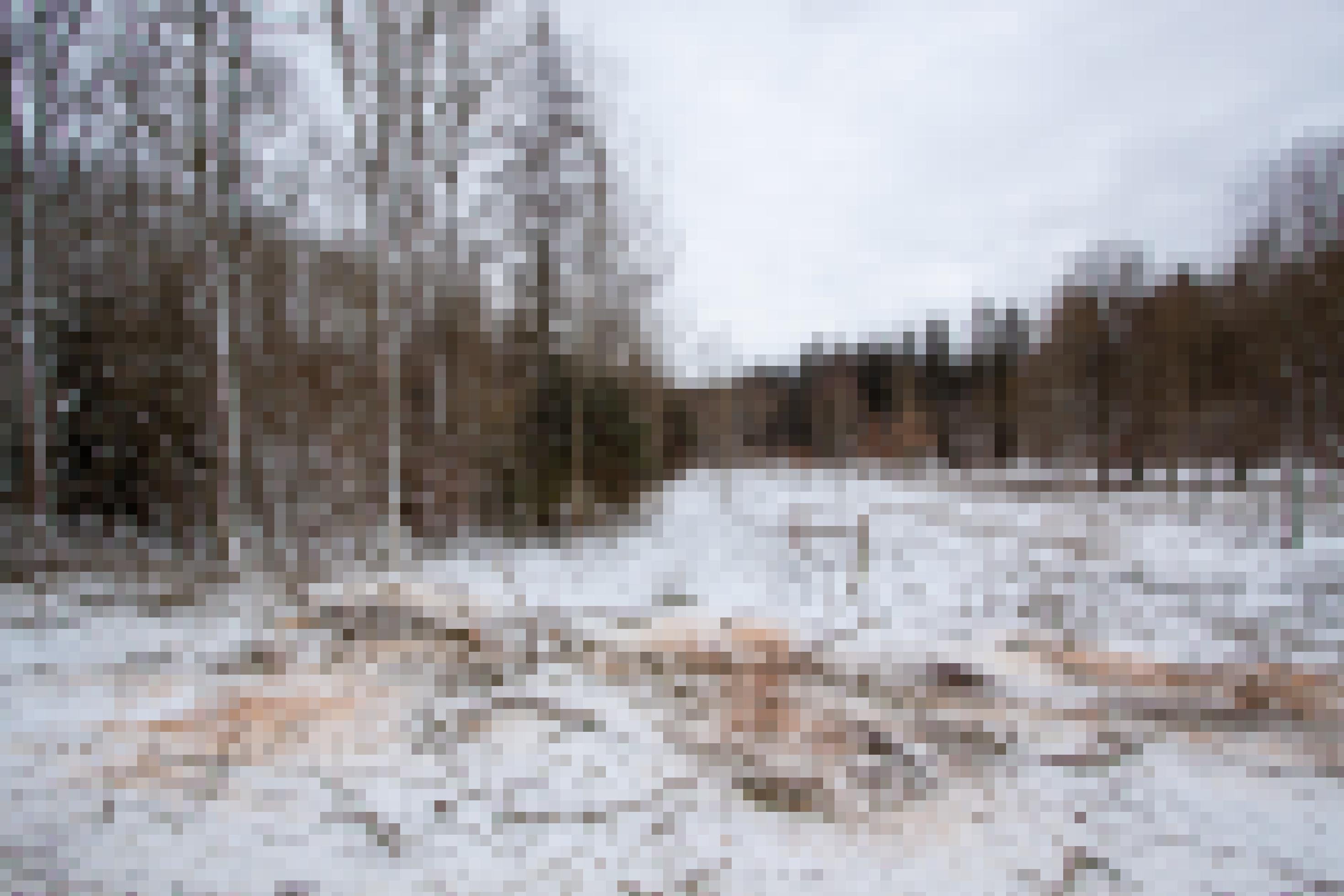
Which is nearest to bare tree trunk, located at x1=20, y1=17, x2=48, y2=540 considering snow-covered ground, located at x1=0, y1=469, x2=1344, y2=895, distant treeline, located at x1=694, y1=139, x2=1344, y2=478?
snow-covered ground, located at x1=0, y1=469, x2=1344, y2=895

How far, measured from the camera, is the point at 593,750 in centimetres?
428

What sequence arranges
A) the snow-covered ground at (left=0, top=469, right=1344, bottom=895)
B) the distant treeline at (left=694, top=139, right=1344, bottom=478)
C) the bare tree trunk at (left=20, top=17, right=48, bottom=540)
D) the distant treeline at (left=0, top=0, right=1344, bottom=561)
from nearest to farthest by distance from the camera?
the snow-covered ground at (left=0, top=469, right=1344, bottom=895), the distant treeline at (left=0, top=0, right=1344, bottom=561), the bare tree trunk at (left=20, top=17, right=48, bottom=540), the distant treeline at (left=694, top=139, right=1344, bottom=478)

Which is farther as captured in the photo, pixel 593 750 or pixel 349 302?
pixel 349 302

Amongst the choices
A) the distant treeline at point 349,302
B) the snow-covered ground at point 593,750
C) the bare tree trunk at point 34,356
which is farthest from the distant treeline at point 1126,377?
the bare tree trunk at point 34,356

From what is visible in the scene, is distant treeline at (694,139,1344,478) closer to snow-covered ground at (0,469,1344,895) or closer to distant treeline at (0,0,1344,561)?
distant treeline at (0,0,1344,561)

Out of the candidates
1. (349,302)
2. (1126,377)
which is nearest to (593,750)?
(349,302)

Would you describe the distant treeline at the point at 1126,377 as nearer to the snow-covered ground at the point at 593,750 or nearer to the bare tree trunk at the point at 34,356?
the snow-covered ground at the point at 593,750

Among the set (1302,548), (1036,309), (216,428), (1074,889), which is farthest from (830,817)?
(1036,309)

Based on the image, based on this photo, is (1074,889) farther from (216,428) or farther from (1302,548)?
(1302,548)

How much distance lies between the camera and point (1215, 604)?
828 cm

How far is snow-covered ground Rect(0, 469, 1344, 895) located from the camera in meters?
3.07

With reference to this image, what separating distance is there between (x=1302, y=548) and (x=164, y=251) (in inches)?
786

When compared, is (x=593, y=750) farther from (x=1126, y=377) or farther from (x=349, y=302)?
(x=1126, y=377)

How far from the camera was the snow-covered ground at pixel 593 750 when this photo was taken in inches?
121
